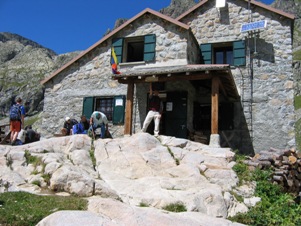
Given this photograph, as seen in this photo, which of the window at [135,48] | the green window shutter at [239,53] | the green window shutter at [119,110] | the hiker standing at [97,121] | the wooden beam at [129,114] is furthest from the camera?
the window at [135,48]

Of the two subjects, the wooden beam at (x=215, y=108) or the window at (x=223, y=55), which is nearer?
the wooden beam at (x=215, y=108)

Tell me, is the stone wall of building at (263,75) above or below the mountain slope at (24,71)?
below

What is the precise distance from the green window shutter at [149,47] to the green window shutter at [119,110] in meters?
2.10

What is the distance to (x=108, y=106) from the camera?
15492mm

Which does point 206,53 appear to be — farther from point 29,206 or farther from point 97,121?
point 29,206

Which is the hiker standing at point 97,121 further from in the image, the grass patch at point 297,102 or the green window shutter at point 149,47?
the grass patch at point 297,102

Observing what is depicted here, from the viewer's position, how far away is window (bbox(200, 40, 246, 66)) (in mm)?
15102

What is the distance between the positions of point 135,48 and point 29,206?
39.5ft

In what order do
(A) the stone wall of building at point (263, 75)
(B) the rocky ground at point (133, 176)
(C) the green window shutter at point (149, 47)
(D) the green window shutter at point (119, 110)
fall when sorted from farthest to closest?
(C) the green window shutter at point (149, 47) → (D) the green window shutter at point (119, 110) → (A) the stone wall of building at point (263, 75) → (B) the rocky ground at point (133, 176)

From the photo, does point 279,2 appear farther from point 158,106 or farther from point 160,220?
point 160,220

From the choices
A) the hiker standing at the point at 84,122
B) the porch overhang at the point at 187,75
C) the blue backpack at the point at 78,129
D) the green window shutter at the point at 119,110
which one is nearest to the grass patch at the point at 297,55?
the porch overhang at the point at 187,75

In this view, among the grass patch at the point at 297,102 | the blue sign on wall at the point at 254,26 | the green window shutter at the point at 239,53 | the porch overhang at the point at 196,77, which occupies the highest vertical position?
the grass patch at the point at 297,102

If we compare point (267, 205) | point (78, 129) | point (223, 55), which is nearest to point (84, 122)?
point (78, 129)

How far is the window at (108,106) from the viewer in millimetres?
14898
